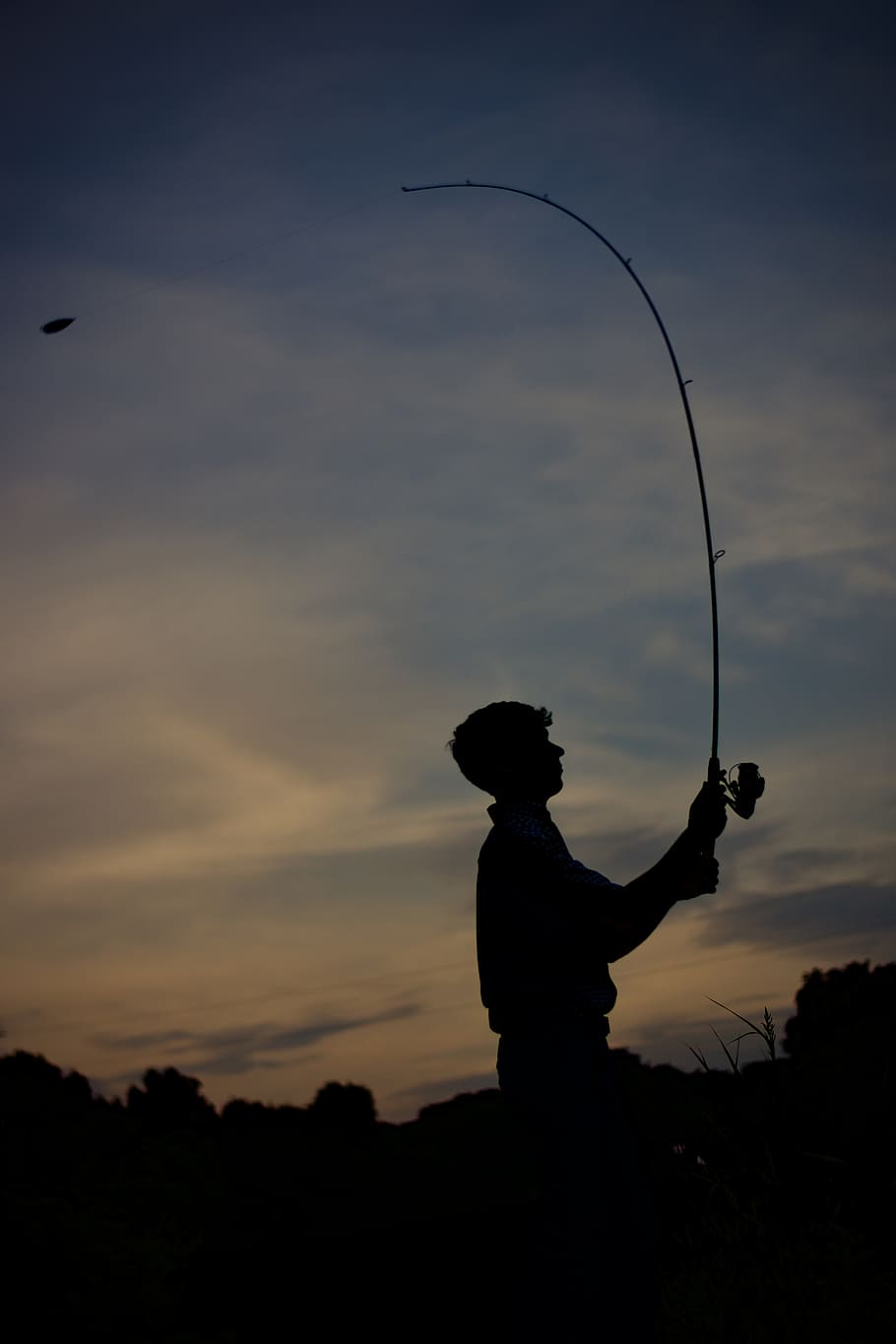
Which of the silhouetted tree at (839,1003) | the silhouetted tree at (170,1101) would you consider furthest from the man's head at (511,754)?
the silhouetted tree at (170,1101)

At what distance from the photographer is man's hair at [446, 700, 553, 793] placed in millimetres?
4727

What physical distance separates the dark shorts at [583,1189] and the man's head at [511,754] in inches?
31.6

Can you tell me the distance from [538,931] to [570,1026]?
295 millimetres

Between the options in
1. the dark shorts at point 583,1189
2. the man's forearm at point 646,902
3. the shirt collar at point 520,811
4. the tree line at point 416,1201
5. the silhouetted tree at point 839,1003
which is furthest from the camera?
the silhouetted tree at point 839,1003

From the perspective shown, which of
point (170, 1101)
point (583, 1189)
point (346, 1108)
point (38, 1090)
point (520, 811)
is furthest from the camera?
point (346, 1108)

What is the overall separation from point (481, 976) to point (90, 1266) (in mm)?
10296

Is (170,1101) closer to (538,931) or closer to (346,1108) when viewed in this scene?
(346,1108)

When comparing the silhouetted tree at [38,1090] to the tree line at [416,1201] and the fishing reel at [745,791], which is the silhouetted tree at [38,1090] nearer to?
the tree line at [416,1201]

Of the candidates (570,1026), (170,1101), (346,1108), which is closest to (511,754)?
(570,1026)

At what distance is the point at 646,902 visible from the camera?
14.1 feet

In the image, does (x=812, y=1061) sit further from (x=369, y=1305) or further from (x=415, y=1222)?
(x=369, y=1305)

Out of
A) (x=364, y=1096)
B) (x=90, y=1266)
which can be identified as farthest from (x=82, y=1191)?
(x=364, y=1096)

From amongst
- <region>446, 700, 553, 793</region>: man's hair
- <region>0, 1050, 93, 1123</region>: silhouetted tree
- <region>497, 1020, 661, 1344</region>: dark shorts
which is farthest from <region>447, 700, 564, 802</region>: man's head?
<region>0, 1050, 93, 1123</region>: silhouetted tree

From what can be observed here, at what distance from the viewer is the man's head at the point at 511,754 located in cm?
470
